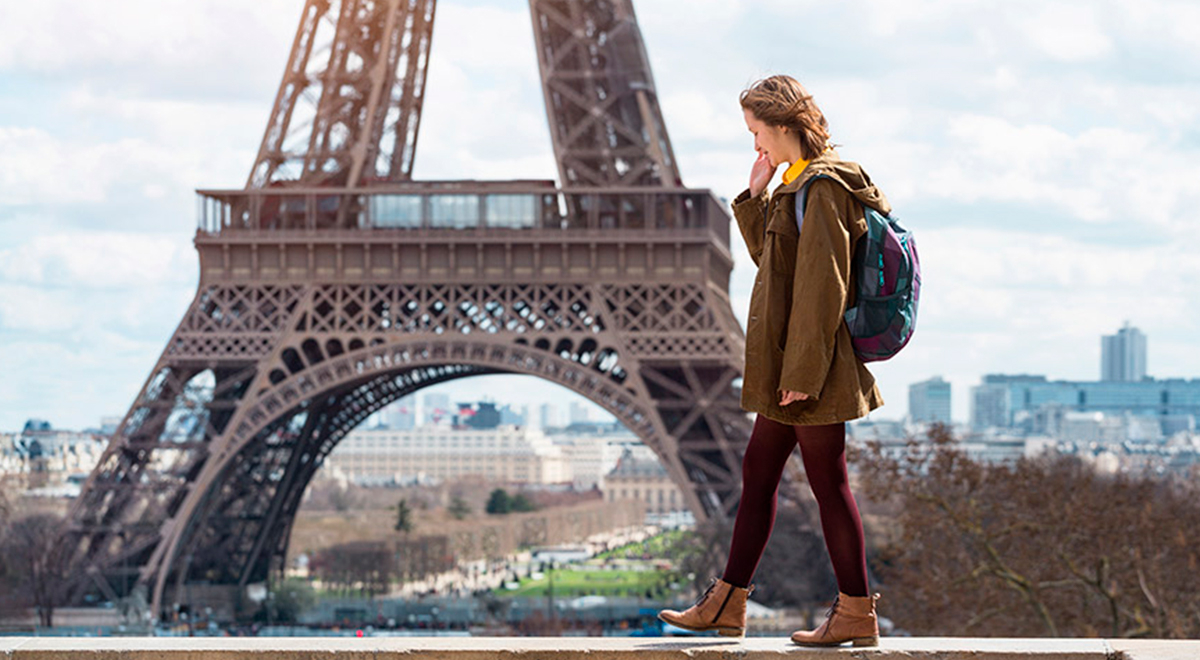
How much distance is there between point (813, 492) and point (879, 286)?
34.9 inches

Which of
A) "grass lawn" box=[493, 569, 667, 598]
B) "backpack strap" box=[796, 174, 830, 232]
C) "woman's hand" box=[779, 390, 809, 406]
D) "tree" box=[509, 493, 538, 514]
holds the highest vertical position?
"backpack strap" box=[796, 174, 830, 232]

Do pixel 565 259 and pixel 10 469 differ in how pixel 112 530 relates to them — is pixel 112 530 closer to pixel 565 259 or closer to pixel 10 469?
pixel 565 259

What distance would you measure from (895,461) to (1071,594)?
Answer: 5.22 meters

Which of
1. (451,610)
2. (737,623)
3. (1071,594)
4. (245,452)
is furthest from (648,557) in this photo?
(737,623)

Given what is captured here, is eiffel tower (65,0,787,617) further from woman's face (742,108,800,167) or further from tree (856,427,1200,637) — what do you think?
woman's face (742,108,800,167)

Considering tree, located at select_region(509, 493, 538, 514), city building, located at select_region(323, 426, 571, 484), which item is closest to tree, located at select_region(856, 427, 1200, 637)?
tree, located at select_region(509, 493, 538, 514)

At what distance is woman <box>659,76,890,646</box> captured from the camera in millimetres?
7125

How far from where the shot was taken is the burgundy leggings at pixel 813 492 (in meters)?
7.41

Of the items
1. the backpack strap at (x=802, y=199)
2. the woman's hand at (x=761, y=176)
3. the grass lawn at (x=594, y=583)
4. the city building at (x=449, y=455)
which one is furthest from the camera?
the city building at (x=449, y=455)

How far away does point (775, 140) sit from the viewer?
7.60 m

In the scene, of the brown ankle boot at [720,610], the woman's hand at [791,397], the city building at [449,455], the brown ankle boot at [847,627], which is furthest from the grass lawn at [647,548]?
the woman's hand at [791,397]

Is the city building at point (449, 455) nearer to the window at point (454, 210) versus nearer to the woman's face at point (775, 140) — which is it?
the window at point (454, 210)

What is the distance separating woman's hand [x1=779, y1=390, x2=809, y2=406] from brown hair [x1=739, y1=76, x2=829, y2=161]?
3.45 feet

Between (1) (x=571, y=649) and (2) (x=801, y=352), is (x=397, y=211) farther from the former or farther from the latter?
(2) (x=801, y=352)
